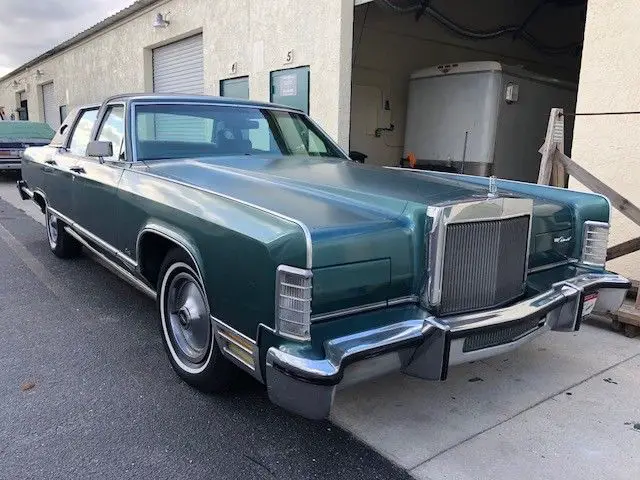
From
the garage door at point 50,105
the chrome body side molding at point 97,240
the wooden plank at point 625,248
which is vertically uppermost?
the garage door at point 50,105

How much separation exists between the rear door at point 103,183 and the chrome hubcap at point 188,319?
2.88 ft

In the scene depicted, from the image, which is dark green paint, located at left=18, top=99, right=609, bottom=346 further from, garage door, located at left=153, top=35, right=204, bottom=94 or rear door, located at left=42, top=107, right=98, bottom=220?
garage door, located at left=153, top=35, right=204, bottom=94

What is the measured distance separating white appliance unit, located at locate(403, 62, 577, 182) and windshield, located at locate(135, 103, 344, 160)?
4191 mm

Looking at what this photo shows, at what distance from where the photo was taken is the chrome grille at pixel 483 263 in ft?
7.73

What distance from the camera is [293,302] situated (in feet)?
6.74

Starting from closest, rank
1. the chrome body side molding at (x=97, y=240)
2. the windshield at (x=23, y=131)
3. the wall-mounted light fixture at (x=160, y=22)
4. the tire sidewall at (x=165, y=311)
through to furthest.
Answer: the tire sidewall at (x=165, y=311) → the chrome body side molding at (x=97, y=240) → the wall-mounted light fixture at (x=160, y=22) → the windshield at (x=23, y=131)

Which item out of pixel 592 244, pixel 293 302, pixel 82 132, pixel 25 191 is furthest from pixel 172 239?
pixel 25 191

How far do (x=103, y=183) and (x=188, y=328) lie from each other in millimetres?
1460

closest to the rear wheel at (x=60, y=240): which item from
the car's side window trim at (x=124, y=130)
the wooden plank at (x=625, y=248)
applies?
the car's side window trim at (x=124, y=130)

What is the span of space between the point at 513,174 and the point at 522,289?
605cm

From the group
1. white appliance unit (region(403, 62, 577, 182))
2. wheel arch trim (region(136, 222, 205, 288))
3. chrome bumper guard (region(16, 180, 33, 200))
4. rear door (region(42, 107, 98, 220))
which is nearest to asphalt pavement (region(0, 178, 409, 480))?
wheel arch trim (region(136, 222, 205, 288))

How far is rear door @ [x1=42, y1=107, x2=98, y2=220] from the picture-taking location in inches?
183

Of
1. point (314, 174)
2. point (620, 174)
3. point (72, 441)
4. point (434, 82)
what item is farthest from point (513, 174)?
point (72, 441)

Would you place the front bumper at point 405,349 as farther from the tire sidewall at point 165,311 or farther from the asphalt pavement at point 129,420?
the tire sidewall at point 165,311
